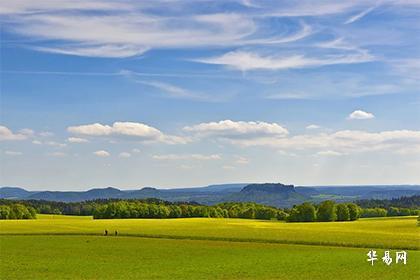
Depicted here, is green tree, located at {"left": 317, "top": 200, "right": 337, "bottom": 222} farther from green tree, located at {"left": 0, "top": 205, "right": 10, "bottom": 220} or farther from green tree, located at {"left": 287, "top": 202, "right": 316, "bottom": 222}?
green tree, located at {"left": 0, "top": 205, "right": 10, "bottom": 220}

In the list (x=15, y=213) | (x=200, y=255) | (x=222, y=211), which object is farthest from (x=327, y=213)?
(x=200, y=255)

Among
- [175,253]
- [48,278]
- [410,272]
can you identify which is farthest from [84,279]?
[410,272]

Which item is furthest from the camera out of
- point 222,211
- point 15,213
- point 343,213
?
point 222,211

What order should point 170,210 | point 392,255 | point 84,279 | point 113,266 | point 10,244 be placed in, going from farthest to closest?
point 170,210, point 10,244, point 392,255, point 113,266, point 84,279

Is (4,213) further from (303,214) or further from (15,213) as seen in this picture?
(303,214)

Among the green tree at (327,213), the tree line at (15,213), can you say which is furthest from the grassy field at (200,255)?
the tree line at (15,213)

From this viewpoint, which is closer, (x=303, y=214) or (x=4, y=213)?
(x=303, y=214)

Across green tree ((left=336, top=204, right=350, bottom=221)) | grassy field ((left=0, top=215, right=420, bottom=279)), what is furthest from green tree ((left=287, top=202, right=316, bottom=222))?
grassy field ((left=0, top=215, right=420, bottom=279))

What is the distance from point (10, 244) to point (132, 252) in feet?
67.2

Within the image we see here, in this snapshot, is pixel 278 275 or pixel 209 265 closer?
pixel 278 275

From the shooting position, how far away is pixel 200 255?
61906 mm

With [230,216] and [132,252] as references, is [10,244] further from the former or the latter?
[230,216]

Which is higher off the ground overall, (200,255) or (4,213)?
(4,213)

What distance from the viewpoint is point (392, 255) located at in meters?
62.0
